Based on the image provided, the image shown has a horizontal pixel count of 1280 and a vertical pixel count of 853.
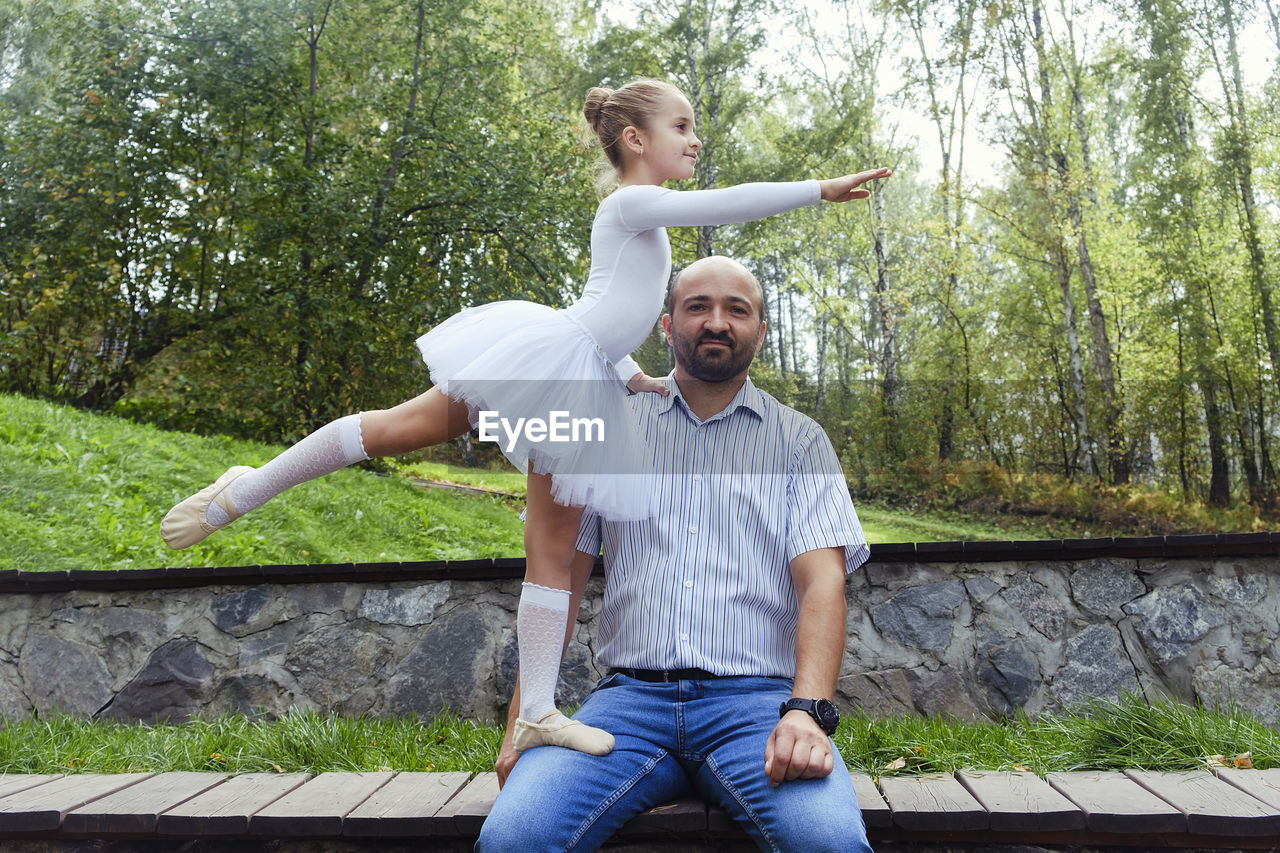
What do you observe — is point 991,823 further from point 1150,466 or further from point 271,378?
point 1150,466

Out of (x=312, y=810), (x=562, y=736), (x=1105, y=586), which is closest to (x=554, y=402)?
(x=562, y=736)

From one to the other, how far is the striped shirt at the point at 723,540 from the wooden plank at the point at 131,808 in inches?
37.2

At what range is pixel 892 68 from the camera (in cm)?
1348

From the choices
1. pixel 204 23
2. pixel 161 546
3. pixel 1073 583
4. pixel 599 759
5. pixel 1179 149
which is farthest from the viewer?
pixel 1179 149

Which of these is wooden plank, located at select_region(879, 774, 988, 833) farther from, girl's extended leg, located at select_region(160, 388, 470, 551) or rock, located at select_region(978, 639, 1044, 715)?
girl's extended leg, located at select_region(160, 388, 470, 551)

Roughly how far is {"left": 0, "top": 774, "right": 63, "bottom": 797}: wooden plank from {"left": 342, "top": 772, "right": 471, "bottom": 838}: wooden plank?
92 centimetres

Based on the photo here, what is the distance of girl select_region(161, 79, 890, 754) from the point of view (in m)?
1.82

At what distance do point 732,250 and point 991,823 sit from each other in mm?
12385

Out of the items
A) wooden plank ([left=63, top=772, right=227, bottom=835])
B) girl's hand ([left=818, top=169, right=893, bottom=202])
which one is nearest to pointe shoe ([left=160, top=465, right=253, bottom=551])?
wooden plank ([left=63, top=772, right=227, bottom=835])

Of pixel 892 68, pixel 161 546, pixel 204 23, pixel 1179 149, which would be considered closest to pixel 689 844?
pixel 161 546

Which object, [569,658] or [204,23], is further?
[204,23]

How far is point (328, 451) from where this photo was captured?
6.38ft

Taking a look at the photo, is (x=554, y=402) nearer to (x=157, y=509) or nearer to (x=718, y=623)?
(x=718, y=623)

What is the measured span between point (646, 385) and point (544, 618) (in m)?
0.63
